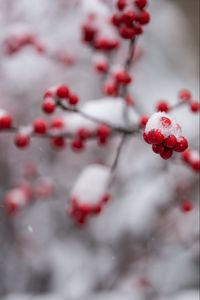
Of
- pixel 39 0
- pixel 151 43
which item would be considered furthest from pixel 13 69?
pixel 151 43

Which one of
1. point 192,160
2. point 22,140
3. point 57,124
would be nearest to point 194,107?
point 192,160

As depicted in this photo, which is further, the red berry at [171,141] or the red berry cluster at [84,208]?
the red berry cluster at [84,208]

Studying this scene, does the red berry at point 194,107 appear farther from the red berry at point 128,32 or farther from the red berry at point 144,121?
the red berry at point 128,32

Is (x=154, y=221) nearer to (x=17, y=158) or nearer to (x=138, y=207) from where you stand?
(x=138, y=207)

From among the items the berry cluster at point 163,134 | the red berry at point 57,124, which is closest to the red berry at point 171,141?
the berry cluster at point 163,134

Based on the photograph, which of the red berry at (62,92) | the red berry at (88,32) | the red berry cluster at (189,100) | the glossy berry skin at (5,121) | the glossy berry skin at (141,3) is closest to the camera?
the glossy berry skin at (141,3)

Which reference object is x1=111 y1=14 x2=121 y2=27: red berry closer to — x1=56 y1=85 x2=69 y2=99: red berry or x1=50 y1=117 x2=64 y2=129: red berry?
x1=56 y1=85 x2=69 y2=99: red berry

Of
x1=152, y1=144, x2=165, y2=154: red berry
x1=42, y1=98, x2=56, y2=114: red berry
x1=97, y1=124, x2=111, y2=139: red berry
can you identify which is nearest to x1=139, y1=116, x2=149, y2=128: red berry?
x1=97, y1=124, x2=111, y2=139: red berry
